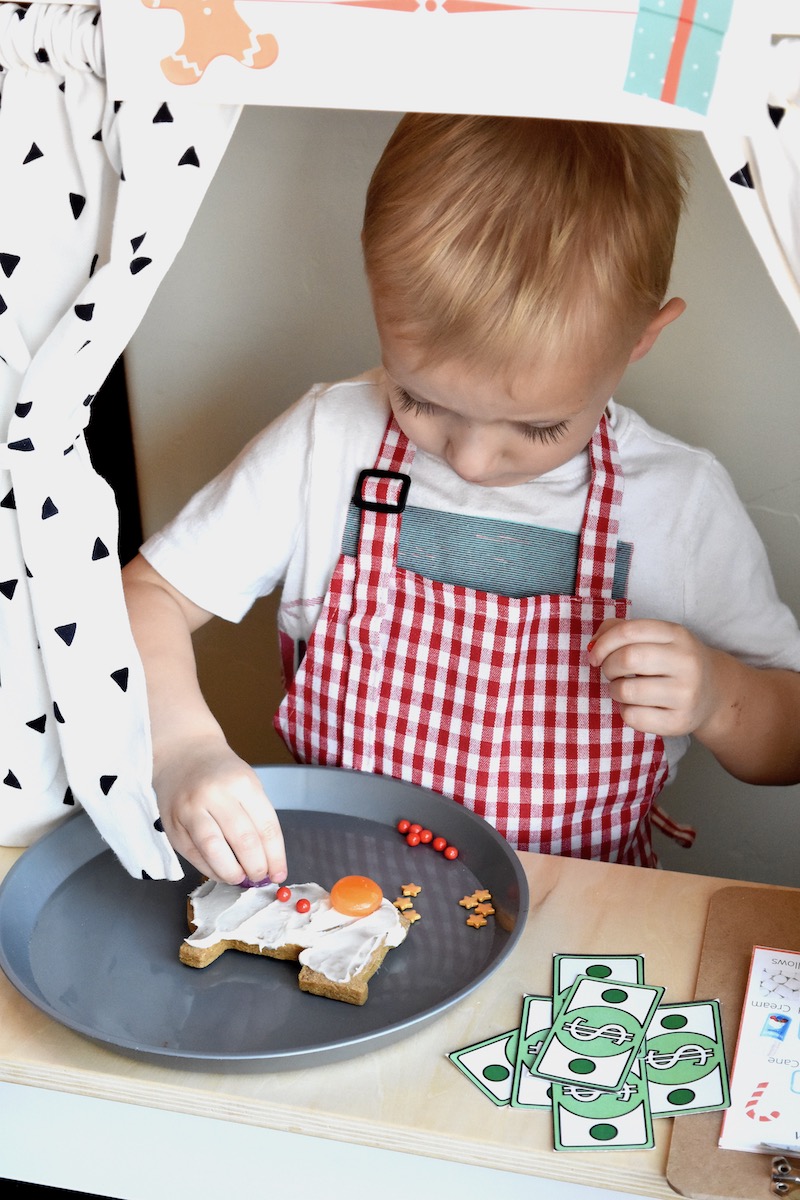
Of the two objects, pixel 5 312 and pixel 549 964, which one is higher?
pixel 5 312

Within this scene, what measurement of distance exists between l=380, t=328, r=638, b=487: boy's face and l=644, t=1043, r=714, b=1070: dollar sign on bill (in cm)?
44

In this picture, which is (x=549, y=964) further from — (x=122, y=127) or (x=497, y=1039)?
(x=122, y=127)

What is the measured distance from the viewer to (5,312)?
812 millimetres

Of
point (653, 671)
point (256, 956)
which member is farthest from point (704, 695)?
point (256, 956)

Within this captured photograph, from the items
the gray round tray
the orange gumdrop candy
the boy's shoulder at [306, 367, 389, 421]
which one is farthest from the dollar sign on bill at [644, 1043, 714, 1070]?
the boy's shoulder at [306, 367, 389, 421]

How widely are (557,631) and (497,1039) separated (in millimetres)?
397

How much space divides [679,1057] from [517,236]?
1.84ft

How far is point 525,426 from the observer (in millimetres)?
905

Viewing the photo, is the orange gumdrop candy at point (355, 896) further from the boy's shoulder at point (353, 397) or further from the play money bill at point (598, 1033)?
the boy's shoulder at point (353, 397)

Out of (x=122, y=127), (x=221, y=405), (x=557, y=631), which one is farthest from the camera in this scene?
(x=221, y=405)

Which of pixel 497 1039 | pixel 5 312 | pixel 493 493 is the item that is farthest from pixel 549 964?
pixel 5 312

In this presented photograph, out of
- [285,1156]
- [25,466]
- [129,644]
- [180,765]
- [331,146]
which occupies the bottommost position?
[285,1156]

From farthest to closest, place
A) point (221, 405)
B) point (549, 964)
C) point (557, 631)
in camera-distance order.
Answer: point (221, 405), point (557, 631), point (549, 964)

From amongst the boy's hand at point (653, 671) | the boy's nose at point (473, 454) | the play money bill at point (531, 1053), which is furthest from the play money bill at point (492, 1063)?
the boy's nose at point (473, 454)
